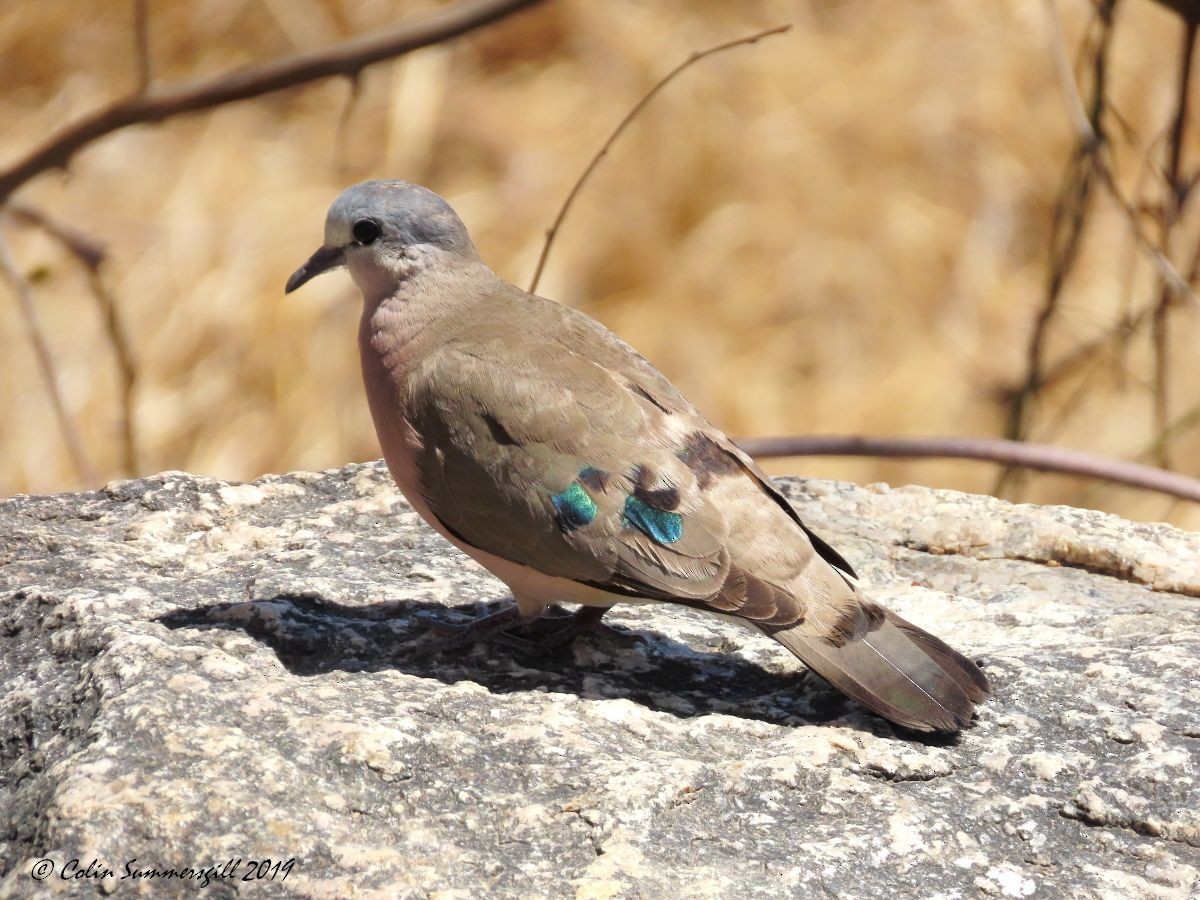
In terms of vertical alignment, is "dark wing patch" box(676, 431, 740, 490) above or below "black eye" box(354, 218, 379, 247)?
below

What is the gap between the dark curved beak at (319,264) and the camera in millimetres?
3297

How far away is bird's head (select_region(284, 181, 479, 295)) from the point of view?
10.5 feet

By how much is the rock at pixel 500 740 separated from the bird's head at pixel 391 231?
0.62 metres

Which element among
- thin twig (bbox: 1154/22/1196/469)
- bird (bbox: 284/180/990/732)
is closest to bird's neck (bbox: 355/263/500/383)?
bird (bbox: 284/180/990/732)

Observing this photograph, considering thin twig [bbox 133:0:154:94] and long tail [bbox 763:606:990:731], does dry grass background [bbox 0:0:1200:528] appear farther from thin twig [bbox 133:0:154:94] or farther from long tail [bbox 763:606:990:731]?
long tail [bbox 763:606:990:731]

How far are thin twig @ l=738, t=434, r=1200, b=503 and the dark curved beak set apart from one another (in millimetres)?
1053

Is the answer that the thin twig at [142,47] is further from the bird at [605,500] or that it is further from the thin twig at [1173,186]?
the thin twig at [1173,186]

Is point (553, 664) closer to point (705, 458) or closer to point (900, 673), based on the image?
point (705, 458)

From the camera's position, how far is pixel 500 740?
261 cm

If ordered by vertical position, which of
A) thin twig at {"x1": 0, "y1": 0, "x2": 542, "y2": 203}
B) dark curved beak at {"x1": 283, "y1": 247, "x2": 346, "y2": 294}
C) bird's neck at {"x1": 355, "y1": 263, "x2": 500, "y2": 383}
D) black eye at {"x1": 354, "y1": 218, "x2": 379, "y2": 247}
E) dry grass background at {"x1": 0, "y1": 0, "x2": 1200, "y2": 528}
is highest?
thin twig at {"x1": 0, "y1": 0, "x2": 542, "y2": 203}

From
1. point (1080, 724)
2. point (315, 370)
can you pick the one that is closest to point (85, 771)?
point (1080, 724)

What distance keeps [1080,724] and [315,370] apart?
14.8ft

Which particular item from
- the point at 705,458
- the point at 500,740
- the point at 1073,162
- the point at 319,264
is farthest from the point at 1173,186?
the point at 500,740

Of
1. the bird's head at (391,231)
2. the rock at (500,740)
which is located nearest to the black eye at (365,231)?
the bird's head at (391,231)
